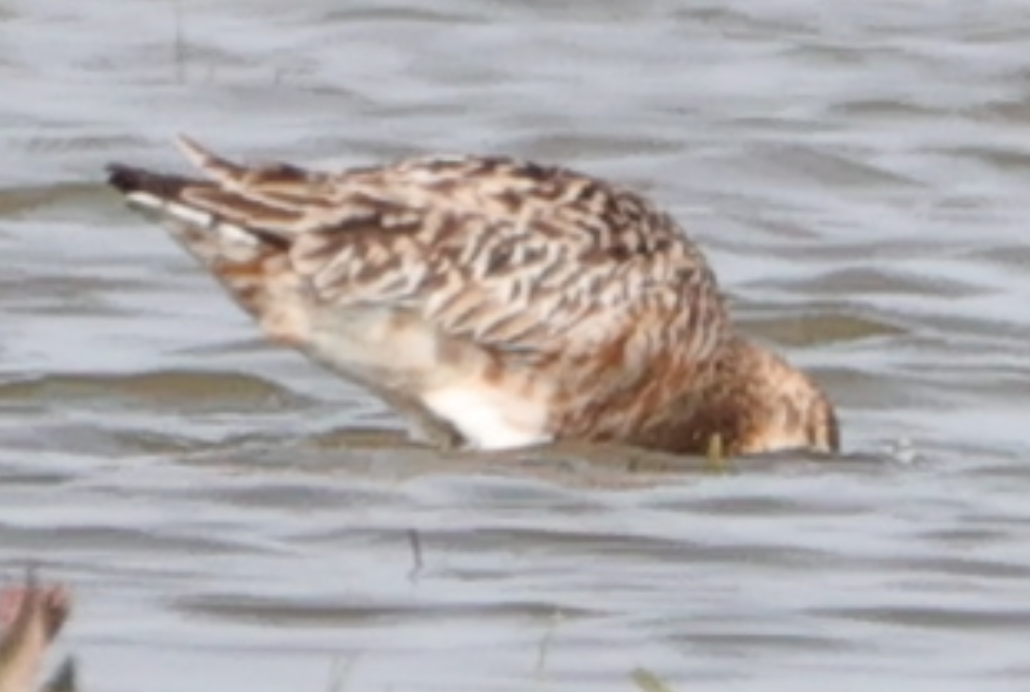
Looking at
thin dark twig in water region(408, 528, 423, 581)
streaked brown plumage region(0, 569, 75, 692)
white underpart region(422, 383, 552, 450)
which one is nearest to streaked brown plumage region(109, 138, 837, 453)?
white underpart region(422, 383, 552, 450)

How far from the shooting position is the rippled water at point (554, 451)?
309 inches

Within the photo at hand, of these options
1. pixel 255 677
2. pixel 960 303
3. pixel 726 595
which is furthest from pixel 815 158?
pixel 255 677

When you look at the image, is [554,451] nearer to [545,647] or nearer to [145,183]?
[145,183]

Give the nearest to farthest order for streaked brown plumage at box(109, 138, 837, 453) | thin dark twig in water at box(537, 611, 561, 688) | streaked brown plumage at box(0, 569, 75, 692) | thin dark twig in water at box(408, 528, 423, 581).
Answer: streaked brown plumage at box(0, 569, 75, 692) → thin dark twig in water at box(537, 611, 561, 688) → thin dark twig in water at box(408, 528, 423, 581) → streaked brown plumage at box(109, 138, 837, 453)

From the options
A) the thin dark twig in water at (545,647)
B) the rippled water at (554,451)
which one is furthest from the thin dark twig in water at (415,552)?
the thin dark twig in water at (545,647)

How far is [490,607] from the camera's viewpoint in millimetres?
8055

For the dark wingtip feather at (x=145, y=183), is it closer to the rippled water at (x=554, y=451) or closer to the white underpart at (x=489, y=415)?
the rippled water at (x=554, y=451)

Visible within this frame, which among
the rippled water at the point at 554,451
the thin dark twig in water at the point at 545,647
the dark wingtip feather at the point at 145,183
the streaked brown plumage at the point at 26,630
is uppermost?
the streaked brown plumage at the point at 26,630

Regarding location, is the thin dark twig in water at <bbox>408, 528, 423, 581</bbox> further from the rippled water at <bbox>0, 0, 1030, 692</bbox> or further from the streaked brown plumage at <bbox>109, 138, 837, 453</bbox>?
the streaked brown plumage at <bbox>109, 138, 837, 453</bbox>

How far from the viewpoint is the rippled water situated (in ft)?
25.7

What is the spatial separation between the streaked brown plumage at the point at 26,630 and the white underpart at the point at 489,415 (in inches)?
209

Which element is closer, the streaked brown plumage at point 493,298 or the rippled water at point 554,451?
the rippled water at point 554,451

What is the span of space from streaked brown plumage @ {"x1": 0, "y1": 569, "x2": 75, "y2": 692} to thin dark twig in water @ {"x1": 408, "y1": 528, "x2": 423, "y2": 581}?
385cm

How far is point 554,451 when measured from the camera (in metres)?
9.95
